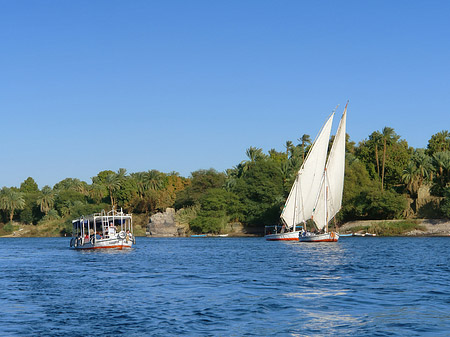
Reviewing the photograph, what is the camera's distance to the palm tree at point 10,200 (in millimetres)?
167875

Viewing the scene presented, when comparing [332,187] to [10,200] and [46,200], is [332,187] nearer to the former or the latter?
[46,200]

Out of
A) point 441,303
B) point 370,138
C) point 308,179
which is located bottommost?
point 441,303

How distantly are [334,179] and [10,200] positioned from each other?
384 ft

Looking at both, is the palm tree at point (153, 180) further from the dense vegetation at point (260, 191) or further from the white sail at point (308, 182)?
the white sail at point (308, 182)

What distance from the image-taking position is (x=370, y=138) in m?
132

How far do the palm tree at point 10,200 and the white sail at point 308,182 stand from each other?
327 feet

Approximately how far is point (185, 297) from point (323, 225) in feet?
194

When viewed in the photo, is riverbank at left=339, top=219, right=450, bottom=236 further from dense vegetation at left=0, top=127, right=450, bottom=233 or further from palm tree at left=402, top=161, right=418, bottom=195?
palm tree at left=402, top=161, right=418, bottom=195

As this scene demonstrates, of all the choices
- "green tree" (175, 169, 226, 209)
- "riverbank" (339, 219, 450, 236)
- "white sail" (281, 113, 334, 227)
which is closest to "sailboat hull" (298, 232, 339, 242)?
"white sail" (281, 113, 334, 227)

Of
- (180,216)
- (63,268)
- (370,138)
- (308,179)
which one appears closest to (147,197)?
(180,216)

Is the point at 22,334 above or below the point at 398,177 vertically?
below

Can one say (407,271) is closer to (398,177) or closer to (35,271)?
(35,271)

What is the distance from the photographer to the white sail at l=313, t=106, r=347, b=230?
262 feet

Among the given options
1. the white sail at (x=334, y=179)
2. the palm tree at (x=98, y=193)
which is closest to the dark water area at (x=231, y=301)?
the white sail at (x=334, y=179)
